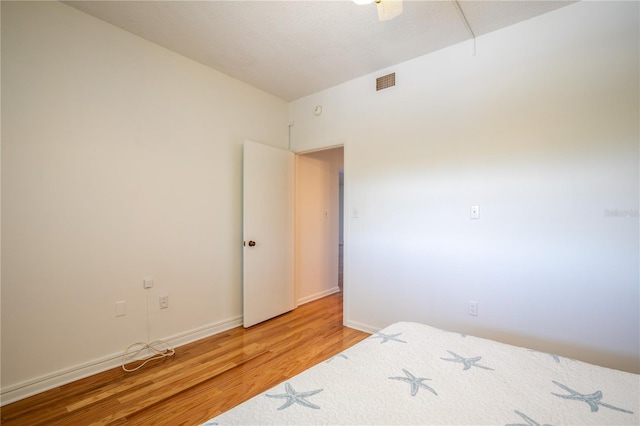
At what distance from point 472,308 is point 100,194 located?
2988mm

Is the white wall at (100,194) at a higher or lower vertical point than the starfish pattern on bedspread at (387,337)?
higher

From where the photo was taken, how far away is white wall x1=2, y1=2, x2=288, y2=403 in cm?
186

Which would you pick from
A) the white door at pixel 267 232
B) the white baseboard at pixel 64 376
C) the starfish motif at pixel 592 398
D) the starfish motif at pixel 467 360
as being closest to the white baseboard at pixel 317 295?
the white door at pixel 267 232

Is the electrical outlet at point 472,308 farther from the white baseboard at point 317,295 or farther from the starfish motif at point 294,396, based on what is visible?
the white baseboard at point 317,295

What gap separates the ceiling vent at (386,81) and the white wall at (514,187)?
60 millimetres

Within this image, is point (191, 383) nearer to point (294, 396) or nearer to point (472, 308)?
point (294, 396)

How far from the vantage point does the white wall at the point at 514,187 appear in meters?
1.84

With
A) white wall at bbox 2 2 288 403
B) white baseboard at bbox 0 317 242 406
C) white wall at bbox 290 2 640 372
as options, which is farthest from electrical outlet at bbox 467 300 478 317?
white baseboard at bbox 0 317 242 406

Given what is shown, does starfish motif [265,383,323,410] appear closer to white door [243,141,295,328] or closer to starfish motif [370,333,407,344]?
starfish motif [370,333,407,344]

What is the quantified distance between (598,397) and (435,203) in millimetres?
1705

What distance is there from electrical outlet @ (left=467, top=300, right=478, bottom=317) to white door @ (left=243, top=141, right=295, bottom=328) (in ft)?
6.44

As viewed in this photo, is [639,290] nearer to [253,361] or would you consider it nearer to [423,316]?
[423,316]

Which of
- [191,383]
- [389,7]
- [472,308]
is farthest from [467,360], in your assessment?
[191,383]

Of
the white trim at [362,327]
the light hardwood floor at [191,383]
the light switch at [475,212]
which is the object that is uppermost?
the light switch at [475,212]
